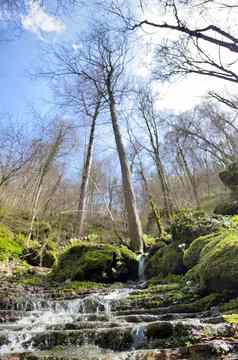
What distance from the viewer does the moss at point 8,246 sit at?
44.5 feet

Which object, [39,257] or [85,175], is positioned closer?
[39,257]

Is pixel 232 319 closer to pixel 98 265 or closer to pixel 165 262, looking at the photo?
pixel 165 262

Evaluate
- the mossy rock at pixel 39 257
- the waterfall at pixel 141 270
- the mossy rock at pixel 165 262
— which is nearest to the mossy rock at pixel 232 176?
the mossy rock at pixel 165 262

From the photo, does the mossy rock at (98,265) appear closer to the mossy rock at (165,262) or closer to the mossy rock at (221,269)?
the mossy rock at (165,262)

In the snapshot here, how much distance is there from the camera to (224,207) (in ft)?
45.5

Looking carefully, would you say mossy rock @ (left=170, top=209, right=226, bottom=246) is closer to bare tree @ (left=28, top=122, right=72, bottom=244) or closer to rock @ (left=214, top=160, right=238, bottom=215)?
rock @ (left=214, top=160, right=238, bottom=215)

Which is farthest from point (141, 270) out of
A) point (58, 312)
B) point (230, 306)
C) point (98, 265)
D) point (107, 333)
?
point (107, 333)

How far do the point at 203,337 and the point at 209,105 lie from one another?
28287 millimetres

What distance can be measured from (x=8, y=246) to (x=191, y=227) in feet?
27.5

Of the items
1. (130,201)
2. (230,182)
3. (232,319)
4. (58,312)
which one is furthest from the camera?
(230,182)

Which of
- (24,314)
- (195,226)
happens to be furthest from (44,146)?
(24,314)

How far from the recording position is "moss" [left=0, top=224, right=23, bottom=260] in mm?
13550

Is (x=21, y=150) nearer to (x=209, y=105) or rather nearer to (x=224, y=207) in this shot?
(x=224, y=207)

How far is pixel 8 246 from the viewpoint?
1437 cm
